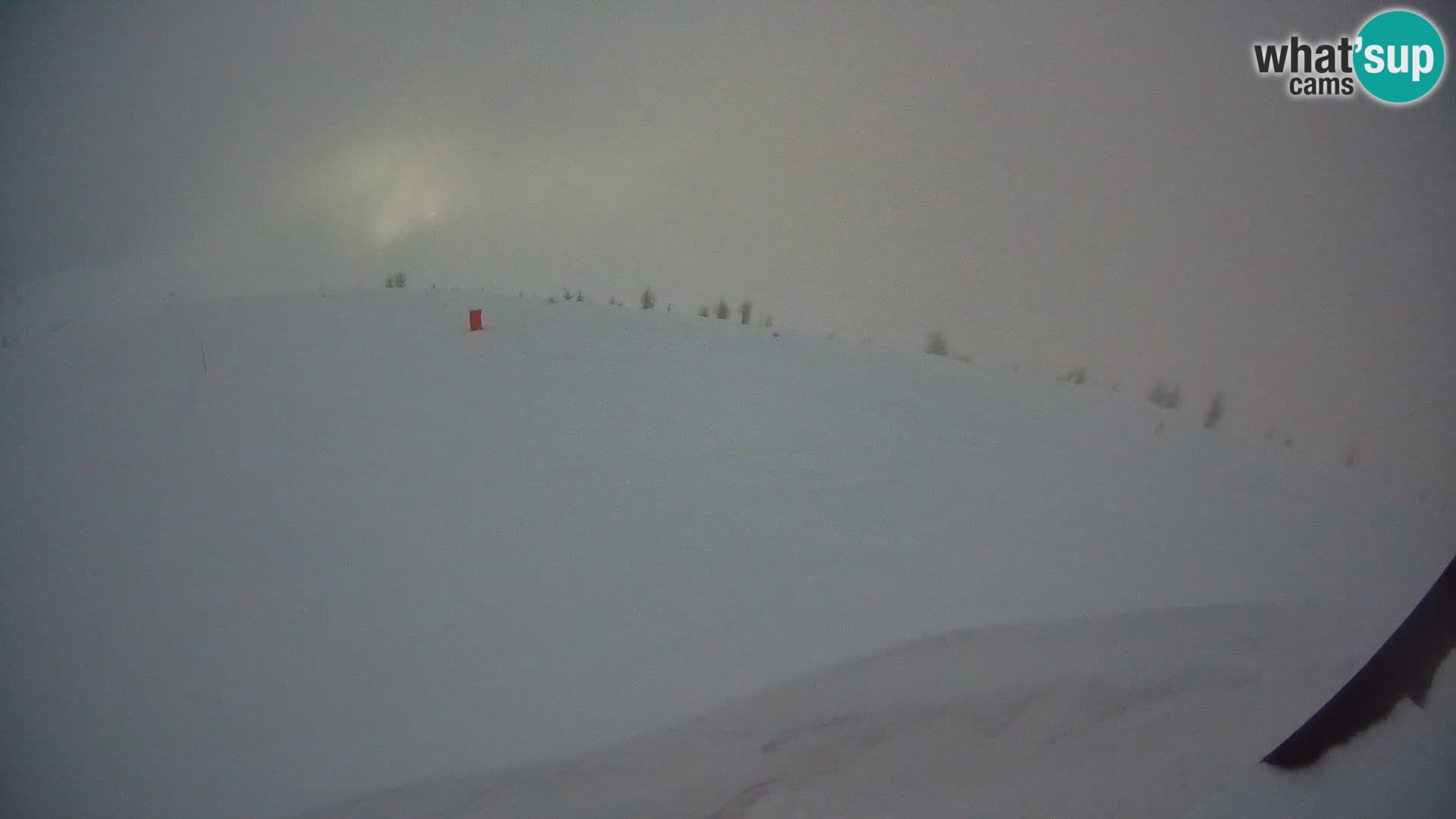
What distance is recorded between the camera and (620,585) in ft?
7.45

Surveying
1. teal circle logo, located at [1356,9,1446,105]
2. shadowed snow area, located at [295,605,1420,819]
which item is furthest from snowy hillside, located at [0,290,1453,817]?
teal circle logo, located at [1356,9,1446,105]

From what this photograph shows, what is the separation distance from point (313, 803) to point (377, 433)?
5.32 ft

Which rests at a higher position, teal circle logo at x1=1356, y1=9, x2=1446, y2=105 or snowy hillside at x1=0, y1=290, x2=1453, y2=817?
teal circle logo at x1=1356, y1=9, x2=1446, y2=105

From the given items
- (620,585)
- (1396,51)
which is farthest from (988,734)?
(1396,51)

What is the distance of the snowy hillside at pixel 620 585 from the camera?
177 centimetres

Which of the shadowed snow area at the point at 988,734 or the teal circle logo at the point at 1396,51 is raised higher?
the teal circle logo at the point at 1396,51

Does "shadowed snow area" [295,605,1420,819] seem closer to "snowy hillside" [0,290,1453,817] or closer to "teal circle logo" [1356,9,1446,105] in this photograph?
"snowy hillside" [0,290,1453,817]

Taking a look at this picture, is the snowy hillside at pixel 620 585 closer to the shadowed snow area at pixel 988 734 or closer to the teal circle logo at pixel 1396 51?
the shadowed snow area at pixel 988 734

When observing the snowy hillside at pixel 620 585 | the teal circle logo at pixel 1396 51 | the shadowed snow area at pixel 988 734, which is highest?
the teal circle logo at pixel 1396 51

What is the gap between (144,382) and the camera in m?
3.14

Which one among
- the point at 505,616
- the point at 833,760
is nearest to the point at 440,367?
the point at 505,616

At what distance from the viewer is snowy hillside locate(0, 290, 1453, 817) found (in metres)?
1.77

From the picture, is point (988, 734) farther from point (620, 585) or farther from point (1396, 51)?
point (1396, 51)

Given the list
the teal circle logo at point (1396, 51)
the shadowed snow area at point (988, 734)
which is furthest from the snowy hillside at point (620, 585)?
the teal circle logo at point (1396, 51)
